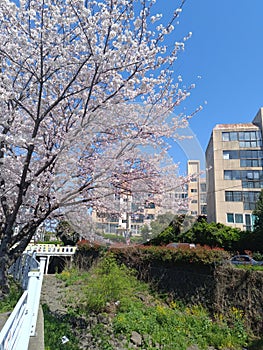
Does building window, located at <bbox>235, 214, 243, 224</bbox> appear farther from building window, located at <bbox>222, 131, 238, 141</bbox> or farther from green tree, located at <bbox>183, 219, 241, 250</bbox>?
building window, located at <bbox>222, 131, 238, 141</bbox>

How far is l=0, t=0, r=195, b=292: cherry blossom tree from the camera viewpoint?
10.6 feet

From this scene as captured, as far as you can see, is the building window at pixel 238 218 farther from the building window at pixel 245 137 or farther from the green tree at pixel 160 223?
the green tree at pixel 160 223

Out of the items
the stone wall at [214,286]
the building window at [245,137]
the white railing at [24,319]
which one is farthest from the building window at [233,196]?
the white railing at [24,319]

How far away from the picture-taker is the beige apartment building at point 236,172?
23.5m

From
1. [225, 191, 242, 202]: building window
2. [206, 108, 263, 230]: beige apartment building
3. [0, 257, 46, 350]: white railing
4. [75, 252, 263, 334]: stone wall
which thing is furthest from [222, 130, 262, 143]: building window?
[0, 257, 46, 350]: white railing

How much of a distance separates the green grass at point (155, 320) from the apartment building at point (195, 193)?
2314mm

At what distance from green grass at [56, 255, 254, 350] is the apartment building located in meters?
2.31

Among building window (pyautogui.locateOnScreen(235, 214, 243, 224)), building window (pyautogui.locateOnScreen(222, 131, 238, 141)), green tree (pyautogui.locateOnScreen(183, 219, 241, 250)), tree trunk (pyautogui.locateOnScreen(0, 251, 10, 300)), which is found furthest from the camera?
building window (pyautogui.locateOnScreen(222, 131, 238, 141))

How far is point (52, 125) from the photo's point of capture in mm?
4332

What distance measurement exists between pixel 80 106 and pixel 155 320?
4.38 m

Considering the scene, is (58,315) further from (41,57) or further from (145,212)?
(41,57)

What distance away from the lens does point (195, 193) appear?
3588 mm

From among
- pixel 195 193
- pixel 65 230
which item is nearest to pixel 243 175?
pixel 65 230

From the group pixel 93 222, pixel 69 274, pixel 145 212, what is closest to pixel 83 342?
pixel 93 222
